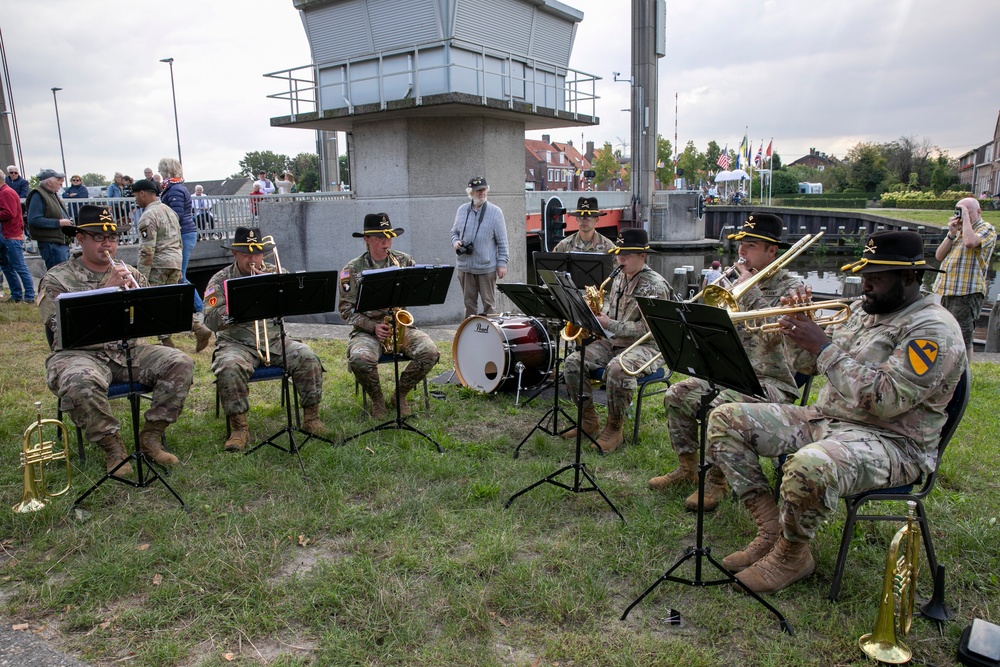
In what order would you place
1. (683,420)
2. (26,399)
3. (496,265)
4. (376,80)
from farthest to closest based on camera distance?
(376,80)
(496,265)
(26,399)
(683,420)

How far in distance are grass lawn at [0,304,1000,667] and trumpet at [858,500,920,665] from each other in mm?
104

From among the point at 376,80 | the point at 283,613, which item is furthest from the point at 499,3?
the point at 283,613

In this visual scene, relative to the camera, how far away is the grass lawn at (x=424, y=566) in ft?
10.9

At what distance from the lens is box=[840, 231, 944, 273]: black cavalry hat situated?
3.42 metres

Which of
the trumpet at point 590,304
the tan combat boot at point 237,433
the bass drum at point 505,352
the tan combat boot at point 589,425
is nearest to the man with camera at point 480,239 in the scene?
the bass drum at point 505,352

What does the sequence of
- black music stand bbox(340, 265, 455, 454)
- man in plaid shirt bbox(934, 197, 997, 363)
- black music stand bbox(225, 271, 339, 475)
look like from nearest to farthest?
black music stand bbox(225, 271, 339, 475)
black music stand bbox(340, 265, 455, 454)
man in plaid shirt bbox(934, 197, 997, 363)

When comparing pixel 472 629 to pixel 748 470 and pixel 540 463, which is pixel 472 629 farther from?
pixel 540 463

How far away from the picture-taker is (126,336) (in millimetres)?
4684

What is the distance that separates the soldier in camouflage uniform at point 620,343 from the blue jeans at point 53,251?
906cm

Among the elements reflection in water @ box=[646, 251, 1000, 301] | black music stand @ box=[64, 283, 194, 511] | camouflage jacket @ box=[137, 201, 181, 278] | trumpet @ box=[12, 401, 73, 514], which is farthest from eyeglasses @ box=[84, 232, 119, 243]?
reflection in water @ box=[646, 251, 1000, 301]

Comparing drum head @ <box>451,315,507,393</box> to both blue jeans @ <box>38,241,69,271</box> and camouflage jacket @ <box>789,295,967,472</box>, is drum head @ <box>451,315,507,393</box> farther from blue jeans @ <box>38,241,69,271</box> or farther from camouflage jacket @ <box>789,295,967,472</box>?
blue jeans @ <box>38,241,69,271</box>

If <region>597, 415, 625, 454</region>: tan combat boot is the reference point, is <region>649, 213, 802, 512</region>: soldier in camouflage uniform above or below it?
above

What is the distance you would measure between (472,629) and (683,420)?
217 cm

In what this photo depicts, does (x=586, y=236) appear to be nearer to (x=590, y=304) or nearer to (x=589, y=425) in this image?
(x=590, y=304)
